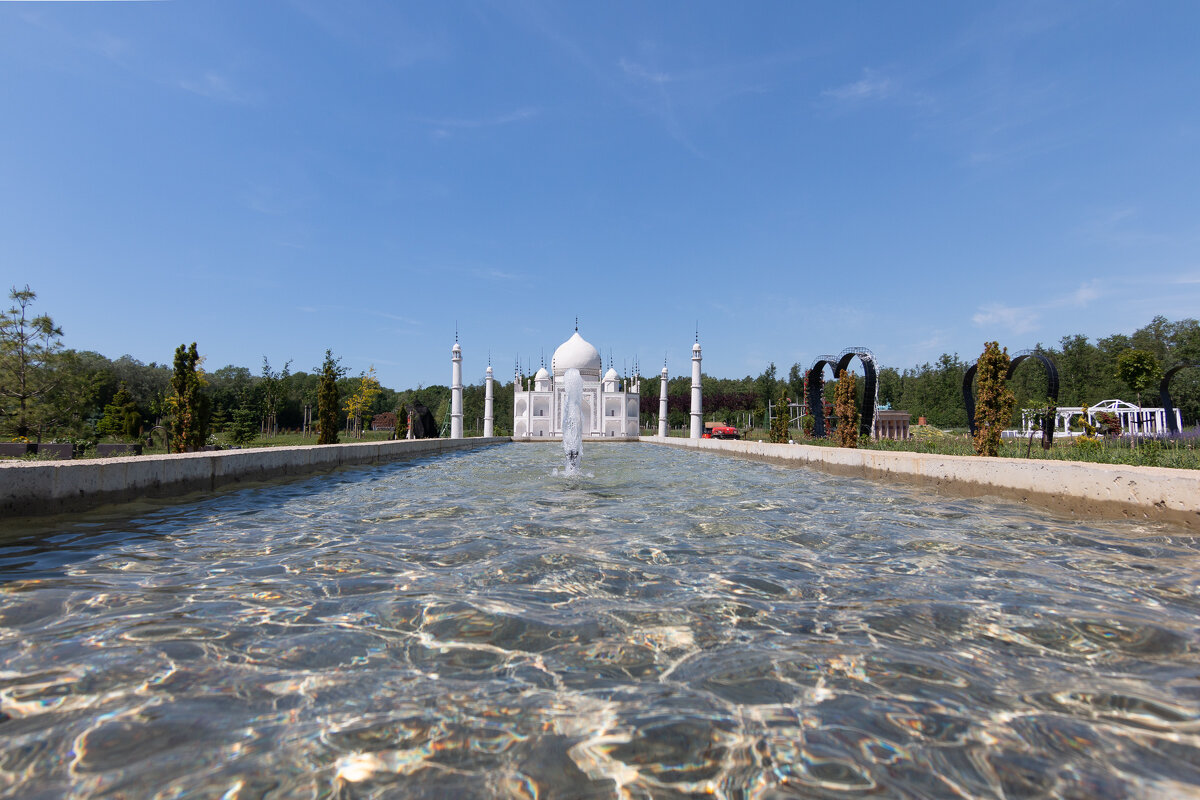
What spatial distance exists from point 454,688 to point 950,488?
28.9 ft

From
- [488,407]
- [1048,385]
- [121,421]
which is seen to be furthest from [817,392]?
[121,421]

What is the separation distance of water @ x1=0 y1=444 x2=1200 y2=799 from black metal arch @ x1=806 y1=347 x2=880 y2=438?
1832 centimetres

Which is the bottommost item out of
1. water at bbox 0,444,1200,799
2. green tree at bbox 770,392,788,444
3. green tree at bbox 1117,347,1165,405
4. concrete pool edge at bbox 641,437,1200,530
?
water at bbox 0,444,1200,799

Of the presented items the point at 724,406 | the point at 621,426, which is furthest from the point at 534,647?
the point at 724,406

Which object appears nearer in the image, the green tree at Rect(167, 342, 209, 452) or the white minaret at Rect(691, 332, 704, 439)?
the green tree at Rect(167, 342, 209, 452)

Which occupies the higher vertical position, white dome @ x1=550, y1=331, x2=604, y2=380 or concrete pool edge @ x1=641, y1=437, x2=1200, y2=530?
white dome @ x1=550, y1=331, x2=604, y2=380

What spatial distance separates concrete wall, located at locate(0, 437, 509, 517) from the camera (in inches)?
222

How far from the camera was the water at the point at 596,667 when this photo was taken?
1.81 meters

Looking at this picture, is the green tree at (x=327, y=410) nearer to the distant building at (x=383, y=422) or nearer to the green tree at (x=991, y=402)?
the green tree at (x=991, y=402)

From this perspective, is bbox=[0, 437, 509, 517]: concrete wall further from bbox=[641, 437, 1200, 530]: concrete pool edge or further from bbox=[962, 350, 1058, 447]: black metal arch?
bbox=[962, 350, 1058, 447]: black metal arch

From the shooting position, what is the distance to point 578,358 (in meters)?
46.1

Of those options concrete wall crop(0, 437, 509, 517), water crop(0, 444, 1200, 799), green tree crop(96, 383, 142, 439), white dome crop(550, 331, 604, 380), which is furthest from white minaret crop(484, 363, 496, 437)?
water crop(0, 444, 1200, 799)

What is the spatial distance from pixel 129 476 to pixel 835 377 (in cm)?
2011

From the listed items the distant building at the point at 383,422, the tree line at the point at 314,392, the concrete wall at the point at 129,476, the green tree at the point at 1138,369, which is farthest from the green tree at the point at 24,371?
the green tree at the point at 1138,369
